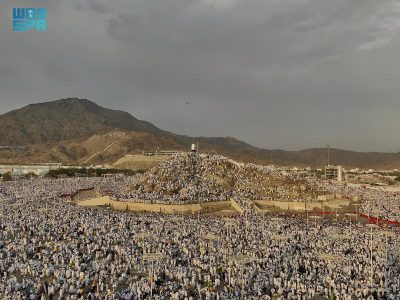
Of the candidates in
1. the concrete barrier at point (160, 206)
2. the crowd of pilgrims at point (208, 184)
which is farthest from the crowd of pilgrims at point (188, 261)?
the crowd of pilgrims at point (208, 184)

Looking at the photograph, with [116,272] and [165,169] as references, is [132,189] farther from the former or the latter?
[116,272]

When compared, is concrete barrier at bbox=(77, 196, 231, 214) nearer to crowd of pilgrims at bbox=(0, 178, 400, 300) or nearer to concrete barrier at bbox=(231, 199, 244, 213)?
concrete barrier at bbox=(231, 199, 244, 213)

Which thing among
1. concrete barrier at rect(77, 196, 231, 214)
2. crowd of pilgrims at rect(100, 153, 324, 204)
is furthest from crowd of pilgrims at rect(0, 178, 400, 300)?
crowd of pilgrims at rect(100, 153, 324, 204)

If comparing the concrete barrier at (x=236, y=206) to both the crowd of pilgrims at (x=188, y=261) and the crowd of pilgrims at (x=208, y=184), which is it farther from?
the crowd of pilgrims at (x=188, y=261)

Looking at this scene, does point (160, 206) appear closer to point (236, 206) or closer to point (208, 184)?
point (236, 206)

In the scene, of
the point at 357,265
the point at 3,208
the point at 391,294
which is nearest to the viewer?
the point at 391,294

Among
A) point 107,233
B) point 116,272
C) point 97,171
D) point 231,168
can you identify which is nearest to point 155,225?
point 107,233
